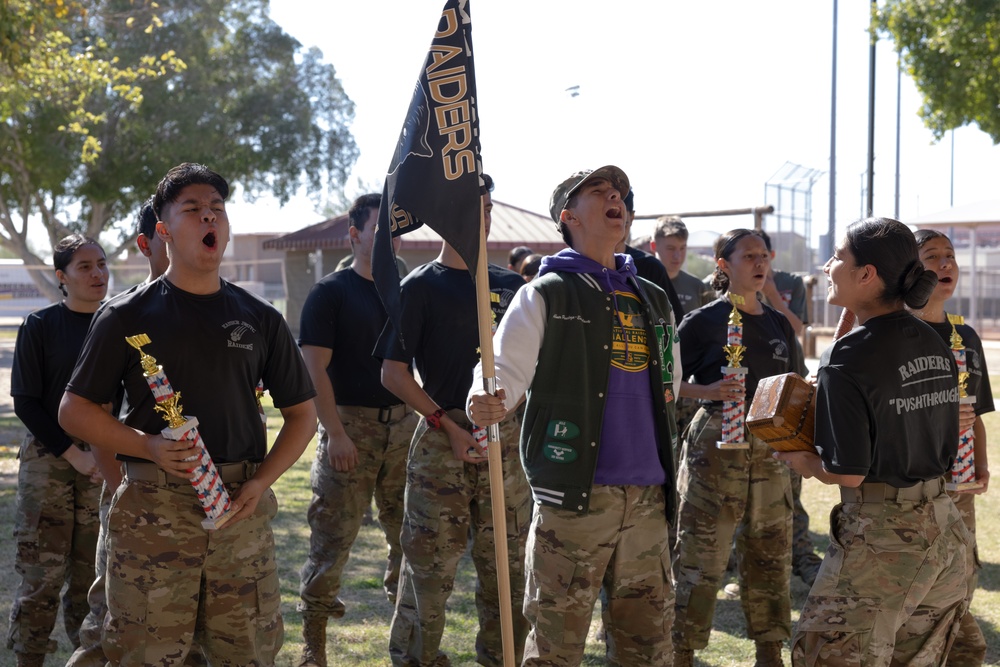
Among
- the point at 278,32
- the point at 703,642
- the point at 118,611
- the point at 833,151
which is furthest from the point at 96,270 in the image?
the point at 278,32

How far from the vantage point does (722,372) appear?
5.39 meters

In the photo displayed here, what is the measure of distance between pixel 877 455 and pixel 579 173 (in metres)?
1.54

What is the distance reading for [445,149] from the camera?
386 cm

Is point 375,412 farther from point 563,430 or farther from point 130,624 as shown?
point 130,624

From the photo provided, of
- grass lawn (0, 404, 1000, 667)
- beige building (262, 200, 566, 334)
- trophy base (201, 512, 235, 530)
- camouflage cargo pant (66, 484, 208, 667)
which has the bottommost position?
grass lawn (0, 404, 1000, 667)

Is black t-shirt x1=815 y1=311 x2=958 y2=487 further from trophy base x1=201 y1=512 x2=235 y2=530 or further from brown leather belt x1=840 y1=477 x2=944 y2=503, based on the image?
trophy base x1=201 y1=512 x2=235 y2=530

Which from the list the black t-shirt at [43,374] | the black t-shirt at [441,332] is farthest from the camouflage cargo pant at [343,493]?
the black t-shirt at [43,374]

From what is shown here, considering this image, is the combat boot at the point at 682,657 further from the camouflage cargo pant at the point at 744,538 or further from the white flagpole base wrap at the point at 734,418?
the white flagpole base wrap at the point at 734,418

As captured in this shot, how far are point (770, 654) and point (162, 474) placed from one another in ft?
10.9

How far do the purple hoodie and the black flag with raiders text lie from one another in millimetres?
452

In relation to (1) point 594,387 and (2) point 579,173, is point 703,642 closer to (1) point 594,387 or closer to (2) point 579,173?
(1) point 594,387

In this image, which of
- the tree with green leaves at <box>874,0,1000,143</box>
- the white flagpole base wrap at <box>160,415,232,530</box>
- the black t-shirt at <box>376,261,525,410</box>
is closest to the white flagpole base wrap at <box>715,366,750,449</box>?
the black t-shirt at <box>376,261,525,410</box>

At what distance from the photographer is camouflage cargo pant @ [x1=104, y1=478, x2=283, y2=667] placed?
357 centimetres

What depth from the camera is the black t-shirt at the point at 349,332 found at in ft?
19.4
